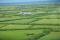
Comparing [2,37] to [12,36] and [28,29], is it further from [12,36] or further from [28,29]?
[28,29]

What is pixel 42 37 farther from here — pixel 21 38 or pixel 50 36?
pixel 21 38

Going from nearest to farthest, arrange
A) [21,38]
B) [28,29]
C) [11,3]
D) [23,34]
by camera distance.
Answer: [21,38]
[23,34]
[28,29]
[11,3]


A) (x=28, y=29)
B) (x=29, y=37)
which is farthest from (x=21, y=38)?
(x=28, y=29)

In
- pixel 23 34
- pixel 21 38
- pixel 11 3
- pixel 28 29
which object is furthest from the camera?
pixel 11 3

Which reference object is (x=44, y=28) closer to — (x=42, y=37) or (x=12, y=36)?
(x=42, y=37)

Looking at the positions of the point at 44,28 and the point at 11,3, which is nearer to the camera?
the point at 44,28

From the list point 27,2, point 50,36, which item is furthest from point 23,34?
point 27,2

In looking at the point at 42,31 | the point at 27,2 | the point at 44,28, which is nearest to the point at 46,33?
the point at 42,31

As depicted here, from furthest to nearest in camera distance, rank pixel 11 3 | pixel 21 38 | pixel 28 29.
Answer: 1. pixel 11 3
2. pixel 28 29
3. pixel 21 38

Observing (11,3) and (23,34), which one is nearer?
(23,34)
